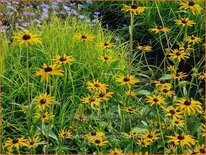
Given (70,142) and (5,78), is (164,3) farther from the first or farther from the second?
(70,142)

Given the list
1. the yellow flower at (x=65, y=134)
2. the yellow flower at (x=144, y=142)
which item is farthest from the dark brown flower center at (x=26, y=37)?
the yellow flower at (x=144, y=142)

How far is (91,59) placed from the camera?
10.0 ft

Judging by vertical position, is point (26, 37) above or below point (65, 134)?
above

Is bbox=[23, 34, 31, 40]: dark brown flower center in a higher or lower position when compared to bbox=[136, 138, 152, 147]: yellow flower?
higher

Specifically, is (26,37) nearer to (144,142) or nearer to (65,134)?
(65,134)

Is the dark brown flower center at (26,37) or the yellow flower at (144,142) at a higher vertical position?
the dark brown flower center at (26,37)

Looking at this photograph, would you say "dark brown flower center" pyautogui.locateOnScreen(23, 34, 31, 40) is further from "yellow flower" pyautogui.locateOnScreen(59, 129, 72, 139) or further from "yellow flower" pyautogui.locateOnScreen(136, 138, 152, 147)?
"yellow flower" pyautogui.locateOnScreen(136, 138, 152, 147)

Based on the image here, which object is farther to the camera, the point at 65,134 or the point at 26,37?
the point at 65,134

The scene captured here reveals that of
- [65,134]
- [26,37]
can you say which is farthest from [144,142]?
[26,37]

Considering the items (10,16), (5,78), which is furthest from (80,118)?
(10,16)

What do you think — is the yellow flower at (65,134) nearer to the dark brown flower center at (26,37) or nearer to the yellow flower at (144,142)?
the yellow flower at (144,142)

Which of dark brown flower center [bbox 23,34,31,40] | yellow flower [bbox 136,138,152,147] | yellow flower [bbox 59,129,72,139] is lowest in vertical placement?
yellow flower [bbox 59,129,72,139]

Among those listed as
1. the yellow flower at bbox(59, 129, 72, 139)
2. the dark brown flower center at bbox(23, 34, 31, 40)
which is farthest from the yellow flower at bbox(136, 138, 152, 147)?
the dark brown flower center at bbox(23, 34, 31, 40)

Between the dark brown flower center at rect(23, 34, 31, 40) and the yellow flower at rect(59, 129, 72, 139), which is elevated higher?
the dark brown flower center at rect(23, 34, 31, 40)
